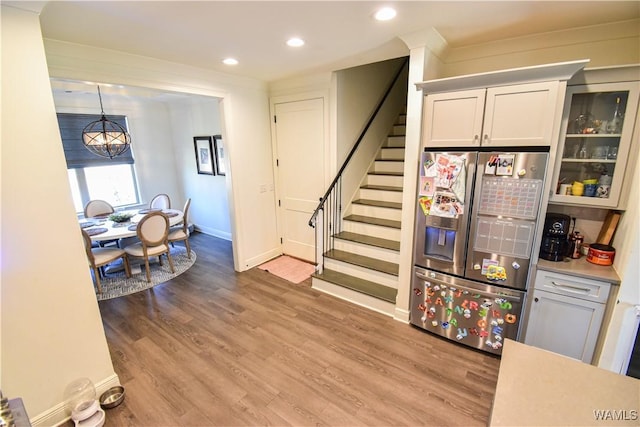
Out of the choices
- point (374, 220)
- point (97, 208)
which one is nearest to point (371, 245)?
point (374, 220)

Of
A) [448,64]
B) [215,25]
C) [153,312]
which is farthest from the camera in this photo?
[153,312]

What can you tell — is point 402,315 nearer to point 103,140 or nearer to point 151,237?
point 151,237

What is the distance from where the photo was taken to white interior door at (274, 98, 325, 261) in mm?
3854

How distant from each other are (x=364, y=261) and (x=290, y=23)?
2498mm

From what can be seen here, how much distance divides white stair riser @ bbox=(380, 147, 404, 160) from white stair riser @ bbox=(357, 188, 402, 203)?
689 mm

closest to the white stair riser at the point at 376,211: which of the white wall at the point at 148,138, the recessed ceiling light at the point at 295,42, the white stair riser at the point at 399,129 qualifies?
the white stair riser at the point at 399,129

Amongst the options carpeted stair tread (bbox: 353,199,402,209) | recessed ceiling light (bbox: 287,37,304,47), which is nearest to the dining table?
carpeted stair tread (bbox: 353,199,402,209)

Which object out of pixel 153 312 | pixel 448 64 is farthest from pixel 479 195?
pixel 153 312

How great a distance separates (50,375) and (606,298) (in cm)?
378

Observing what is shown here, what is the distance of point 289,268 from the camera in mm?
4199

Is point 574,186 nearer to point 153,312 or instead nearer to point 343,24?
point 343,24

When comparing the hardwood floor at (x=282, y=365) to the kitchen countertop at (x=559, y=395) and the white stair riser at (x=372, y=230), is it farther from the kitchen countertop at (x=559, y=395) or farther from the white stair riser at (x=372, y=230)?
Answer: the kitchen countertop at (x=559, y=395)

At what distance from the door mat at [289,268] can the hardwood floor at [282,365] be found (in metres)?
0.46

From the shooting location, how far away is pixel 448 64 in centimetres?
279
